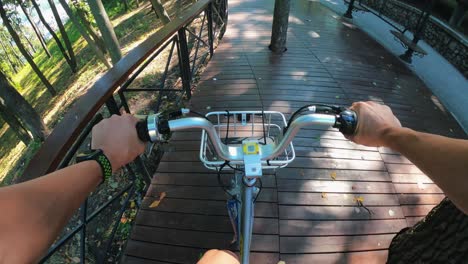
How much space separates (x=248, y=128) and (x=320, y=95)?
152 cm

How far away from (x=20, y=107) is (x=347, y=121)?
8.47 metres

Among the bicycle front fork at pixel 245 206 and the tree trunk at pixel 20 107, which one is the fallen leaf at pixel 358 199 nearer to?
the bicycle front fork at pixel 245 206

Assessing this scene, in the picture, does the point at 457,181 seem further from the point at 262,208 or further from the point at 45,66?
the point at 45,66

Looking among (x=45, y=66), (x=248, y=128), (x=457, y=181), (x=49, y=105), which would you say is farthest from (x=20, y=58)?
(x=457, y=181)

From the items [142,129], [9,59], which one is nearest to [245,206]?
[142,129]

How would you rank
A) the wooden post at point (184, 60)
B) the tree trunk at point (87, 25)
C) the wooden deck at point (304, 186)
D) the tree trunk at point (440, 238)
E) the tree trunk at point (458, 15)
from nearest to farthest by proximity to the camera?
the tree trunk at point (440, 238) → the wooden deck at point (304, 186) → the wooden post at point (184, 60) → the tree trunk at point (458, 15) → the tree trunk at point (87, 25)

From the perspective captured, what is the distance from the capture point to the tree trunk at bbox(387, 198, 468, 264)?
1.39 m

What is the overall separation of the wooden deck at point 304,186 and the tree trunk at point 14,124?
7932 millimetres

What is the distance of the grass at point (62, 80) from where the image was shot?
9.87 meters

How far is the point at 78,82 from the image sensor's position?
39.7 ft

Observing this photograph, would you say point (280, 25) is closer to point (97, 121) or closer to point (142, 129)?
point (97, 121)

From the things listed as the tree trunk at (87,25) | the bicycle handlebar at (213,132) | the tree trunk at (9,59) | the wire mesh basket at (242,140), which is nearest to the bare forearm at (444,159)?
the bicycle handlebar at (213,132)

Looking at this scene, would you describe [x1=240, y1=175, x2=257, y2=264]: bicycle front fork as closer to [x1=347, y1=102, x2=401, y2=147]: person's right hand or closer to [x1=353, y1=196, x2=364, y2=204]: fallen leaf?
[x1=347, y1=102, x2=401, y2=147]: person's right hand

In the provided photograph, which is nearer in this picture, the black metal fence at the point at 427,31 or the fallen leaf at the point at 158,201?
the fallen leaf at the point at 158,201
